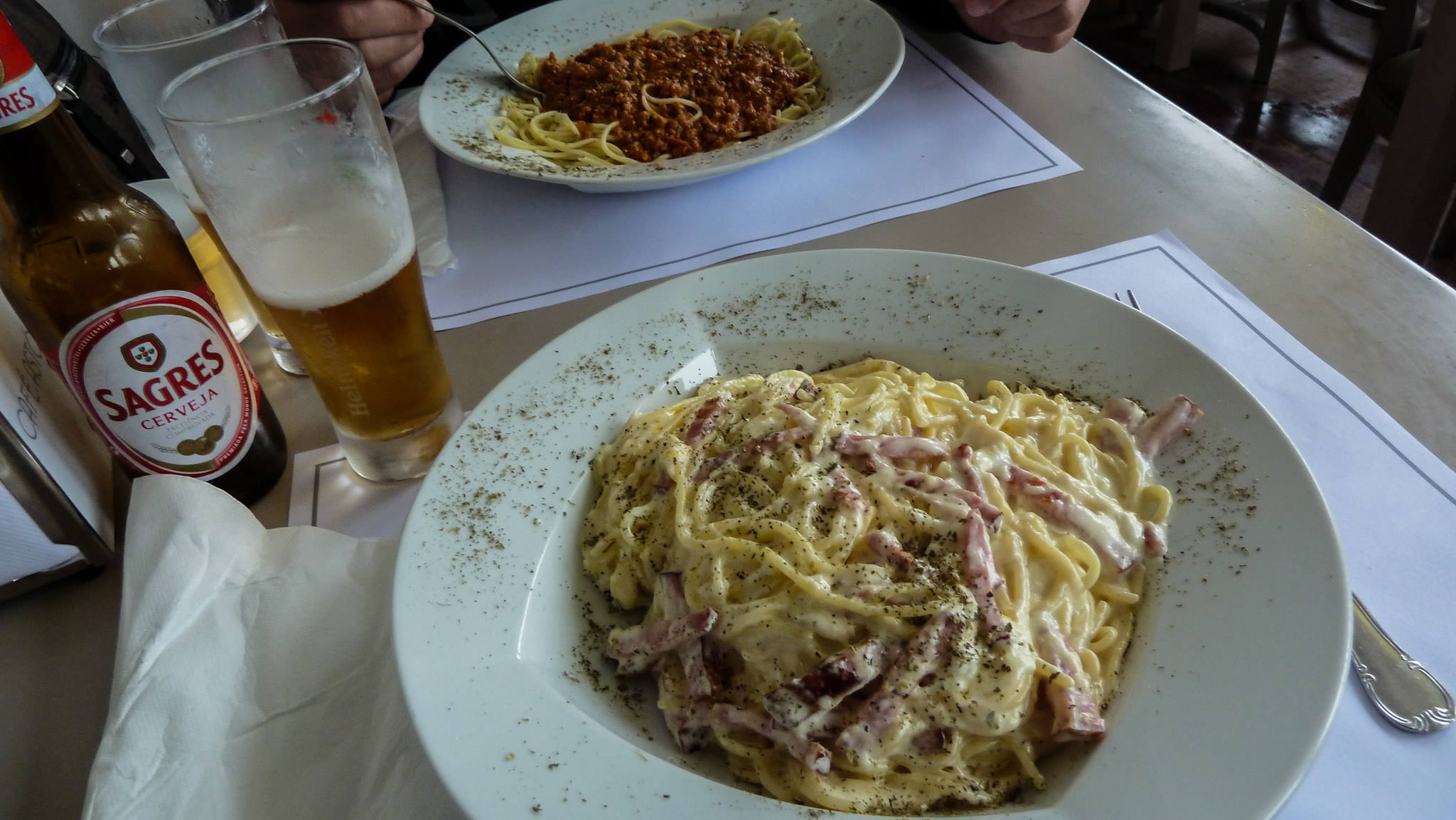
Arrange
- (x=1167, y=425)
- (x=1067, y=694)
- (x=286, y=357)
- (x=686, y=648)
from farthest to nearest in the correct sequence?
1. (x=286, y=357)
2. (x=1167, y=425)
3. (x=686, y=648)
4. (x=1067, y=694)

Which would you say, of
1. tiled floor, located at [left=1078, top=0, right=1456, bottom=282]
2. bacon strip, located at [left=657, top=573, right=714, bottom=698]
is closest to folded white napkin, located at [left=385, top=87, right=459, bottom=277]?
bacon strip, located at [left=657, top=573, right=714, bottom=698]

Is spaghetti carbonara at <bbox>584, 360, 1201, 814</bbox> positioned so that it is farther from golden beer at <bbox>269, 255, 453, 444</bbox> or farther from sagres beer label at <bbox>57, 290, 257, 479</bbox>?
sagres beer label at <bbox>57, 290, 257, 479</bbox>

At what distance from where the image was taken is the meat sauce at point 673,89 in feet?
6.29

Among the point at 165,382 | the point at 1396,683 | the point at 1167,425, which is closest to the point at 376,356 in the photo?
the point at 165,382

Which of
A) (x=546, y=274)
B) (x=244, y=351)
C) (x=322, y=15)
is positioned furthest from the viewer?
(x=322, y=15)

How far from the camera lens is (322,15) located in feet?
6.07

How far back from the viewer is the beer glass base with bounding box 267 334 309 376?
145 cm

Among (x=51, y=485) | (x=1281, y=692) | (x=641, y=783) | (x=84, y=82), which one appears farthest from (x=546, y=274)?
(x=1281, y=692)

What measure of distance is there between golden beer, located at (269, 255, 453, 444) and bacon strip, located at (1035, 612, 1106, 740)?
34.3 inches

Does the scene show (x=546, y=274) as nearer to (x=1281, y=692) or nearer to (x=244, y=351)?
(x=244, y=351)

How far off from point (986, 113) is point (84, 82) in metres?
1.86

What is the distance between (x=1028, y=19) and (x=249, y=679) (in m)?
1.96

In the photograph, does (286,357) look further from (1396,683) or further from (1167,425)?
(1396,683)

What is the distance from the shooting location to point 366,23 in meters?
1.85
